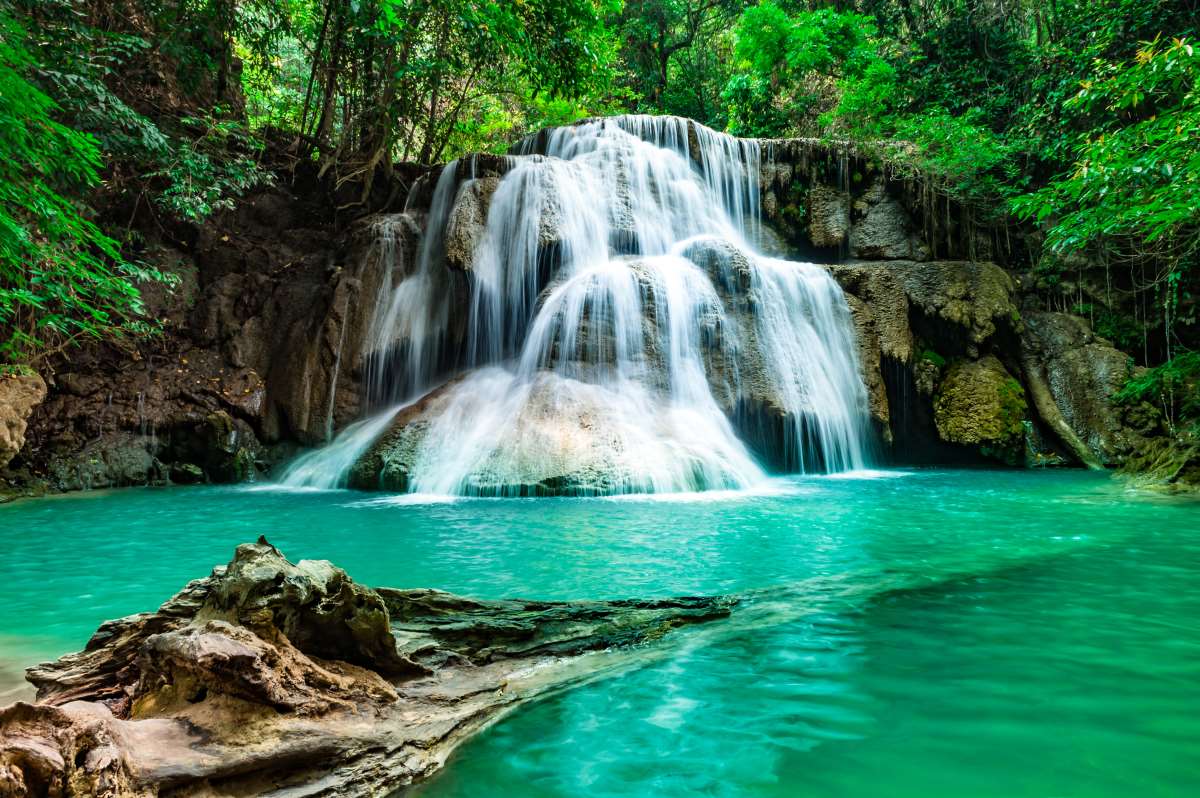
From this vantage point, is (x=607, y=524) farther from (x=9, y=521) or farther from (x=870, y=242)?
(x=870, y=242)

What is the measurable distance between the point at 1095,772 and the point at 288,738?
2.46m

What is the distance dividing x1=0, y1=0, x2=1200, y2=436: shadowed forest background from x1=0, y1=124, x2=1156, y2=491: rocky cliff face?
67cm

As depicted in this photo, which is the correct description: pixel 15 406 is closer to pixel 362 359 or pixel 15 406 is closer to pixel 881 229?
pixel 362 359

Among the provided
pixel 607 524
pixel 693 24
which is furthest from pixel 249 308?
pixel 693 24

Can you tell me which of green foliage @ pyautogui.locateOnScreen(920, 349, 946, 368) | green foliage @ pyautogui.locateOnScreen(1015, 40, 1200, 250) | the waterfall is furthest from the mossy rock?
green foliage @ pyautogui.locateOnScreen(1015, 40, 1200, 250)

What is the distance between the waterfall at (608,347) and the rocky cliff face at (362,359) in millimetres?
323

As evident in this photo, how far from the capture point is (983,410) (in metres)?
12.5

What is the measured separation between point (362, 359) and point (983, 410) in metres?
11.3

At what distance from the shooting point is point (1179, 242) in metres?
12.4

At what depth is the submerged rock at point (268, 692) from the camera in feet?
5.64

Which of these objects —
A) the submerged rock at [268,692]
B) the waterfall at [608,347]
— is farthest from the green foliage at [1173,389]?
the submerged rock at [268,692]

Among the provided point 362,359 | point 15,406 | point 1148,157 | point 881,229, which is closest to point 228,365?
point 362,359

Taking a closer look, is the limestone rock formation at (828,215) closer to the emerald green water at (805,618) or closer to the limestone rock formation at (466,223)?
the limestone rock formation at (466,223)

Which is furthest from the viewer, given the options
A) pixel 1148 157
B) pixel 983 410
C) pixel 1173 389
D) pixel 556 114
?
pixel 556 114
